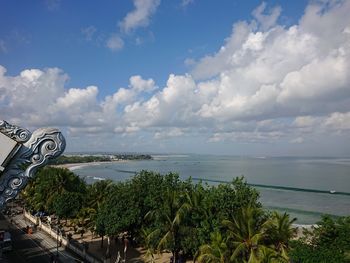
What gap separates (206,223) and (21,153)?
18.5m

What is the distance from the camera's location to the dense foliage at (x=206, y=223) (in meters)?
22.3

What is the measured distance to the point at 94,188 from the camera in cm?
4488

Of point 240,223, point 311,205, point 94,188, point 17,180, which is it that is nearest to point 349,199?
point 311,205

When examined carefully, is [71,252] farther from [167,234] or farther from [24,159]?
[24,159]

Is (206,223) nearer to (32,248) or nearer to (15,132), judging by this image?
(32,248)

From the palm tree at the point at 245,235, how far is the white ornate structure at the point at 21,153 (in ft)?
49.0

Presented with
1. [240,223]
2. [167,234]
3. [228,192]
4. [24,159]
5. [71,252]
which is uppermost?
[24,159]

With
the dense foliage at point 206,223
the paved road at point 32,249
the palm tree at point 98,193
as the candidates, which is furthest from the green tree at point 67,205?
the paved road at point 32,249

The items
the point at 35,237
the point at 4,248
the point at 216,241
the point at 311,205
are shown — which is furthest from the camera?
the point at 311,205

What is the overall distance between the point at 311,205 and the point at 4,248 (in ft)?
194

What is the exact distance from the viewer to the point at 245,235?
23922 mm

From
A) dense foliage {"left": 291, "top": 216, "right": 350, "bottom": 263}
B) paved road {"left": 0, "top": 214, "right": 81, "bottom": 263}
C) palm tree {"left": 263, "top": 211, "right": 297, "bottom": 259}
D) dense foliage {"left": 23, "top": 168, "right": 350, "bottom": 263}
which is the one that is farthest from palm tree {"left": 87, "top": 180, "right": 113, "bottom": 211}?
dense foliage {"left": 291, "top": 216, "right": 350, "bottom": 263}

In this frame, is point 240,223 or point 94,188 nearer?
point 240,223

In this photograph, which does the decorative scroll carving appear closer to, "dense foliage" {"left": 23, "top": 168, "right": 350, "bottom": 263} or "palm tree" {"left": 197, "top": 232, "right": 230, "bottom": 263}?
"dense foliage" {"left": 23, "top": 168, "right": 350, "bottom": 263}
